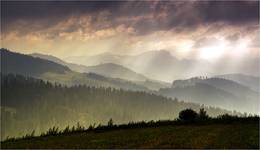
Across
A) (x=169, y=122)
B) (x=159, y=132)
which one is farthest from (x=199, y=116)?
(x=159, y=132)

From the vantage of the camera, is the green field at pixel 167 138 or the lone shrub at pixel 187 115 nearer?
the green field at pixel 167 138

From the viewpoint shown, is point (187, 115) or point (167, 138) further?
point (187, 115)

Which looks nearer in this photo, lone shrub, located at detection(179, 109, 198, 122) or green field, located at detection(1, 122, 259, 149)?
green field, located at detection(1, 122, 259, 149)

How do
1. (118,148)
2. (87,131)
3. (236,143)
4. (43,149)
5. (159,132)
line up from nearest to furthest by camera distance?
1. (236,143)
2. (118,148)
3. (43,149)
4. (159,132)
5. (87,131)

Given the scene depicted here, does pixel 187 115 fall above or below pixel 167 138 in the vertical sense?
above

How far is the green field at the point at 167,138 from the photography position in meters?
25.6

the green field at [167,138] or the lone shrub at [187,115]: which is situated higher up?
the lone shrub at [187,115]

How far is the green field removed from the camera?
2558 centimetres

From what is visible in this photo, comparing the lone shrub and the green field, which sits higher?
the lone shrub

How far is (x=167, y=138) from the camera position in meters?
29.0

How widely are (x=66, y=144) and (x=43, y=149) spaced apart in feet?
7.44

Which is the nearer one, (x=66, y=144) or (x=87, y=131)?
(x=66, y=144)

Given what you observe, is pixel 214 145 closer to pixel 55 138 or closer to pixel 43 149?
pixel 43 149

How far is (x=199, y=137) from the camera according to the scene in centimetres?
2806
